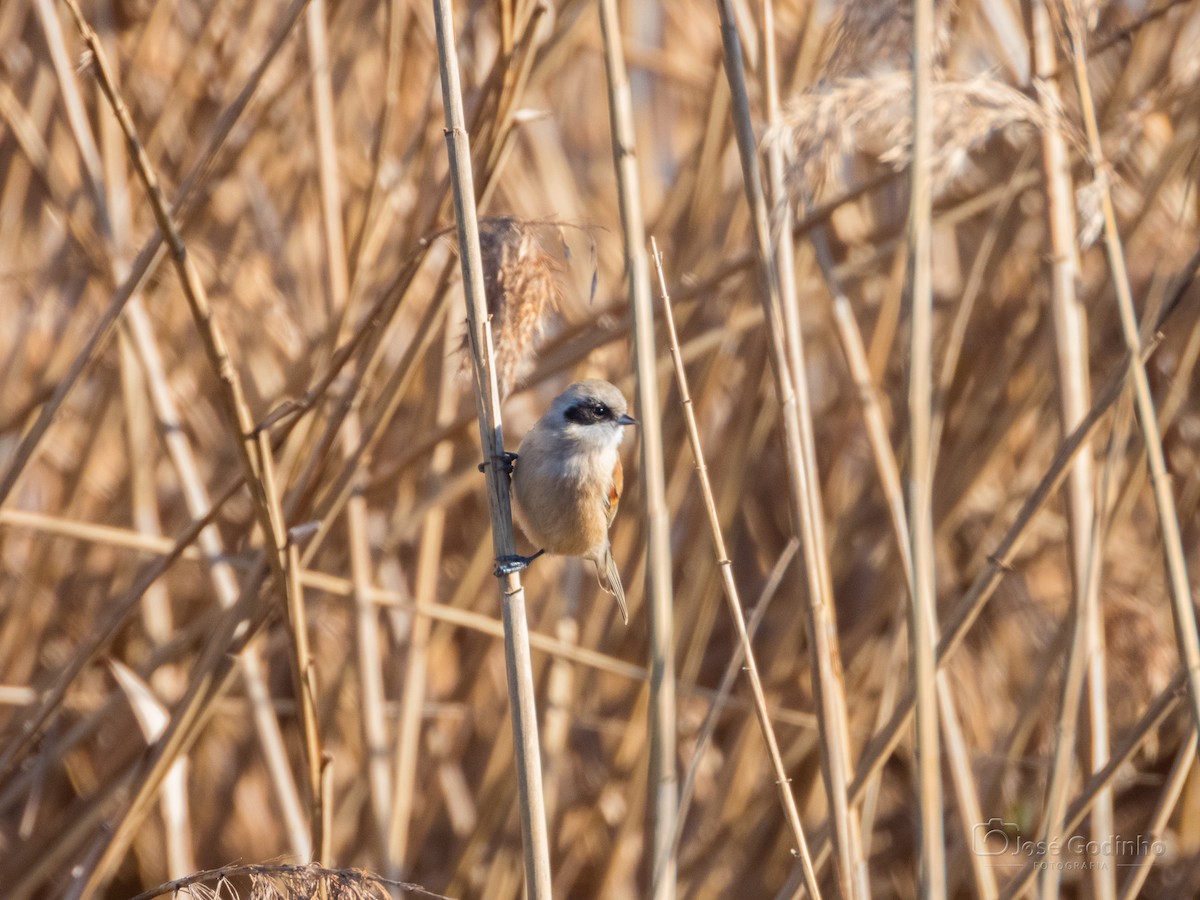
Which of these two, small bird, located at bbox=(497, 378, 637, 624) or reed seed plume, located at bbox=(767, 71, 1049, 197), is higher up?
reed seed plume, located at bbox=(767, 71, 1049, 197)

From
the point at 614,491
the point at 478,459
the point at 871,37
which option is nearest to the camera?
the point at 871,37

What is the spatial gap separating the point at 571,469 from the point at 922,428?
1.01m

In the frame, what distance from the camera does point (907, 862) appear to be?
3.29 metres

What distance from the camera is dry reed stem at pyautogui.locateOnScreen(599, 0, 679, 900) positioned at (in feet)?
4.44

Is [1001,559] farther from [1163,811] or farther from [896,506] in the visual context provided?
[1163,811]

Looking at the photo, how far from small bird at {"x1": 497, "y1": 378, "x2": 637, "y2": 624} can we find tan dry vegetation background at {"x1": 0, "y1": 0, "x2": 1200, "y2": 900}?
11.7 inches

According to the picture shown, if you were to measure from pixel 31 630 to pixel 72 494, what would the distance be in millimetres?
435

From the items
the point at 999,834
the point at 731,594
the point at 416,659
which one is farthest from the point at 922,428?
the point at 999,834

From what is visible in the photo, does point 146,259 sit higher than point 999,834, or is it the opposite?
point 146,259

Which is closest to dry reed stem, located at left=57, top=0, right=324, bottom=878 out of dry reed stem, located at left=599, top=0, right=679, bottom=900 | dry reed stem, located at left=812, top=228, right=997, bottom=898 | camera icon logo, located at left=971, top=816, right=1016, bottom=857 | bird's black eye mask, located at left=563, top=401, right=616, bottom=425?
dry reed stem, located at left=599, top=0, right=679, bottom=900

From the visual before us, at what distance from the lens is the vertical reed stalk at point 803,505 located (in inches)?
58.7

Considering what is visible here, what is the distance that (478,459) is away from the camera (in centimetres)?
290

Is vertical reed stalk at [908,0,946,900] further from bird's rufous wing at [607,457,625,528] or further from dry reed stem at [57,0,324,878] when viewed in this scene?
bird's rufous wing at [607,457,625,528]
